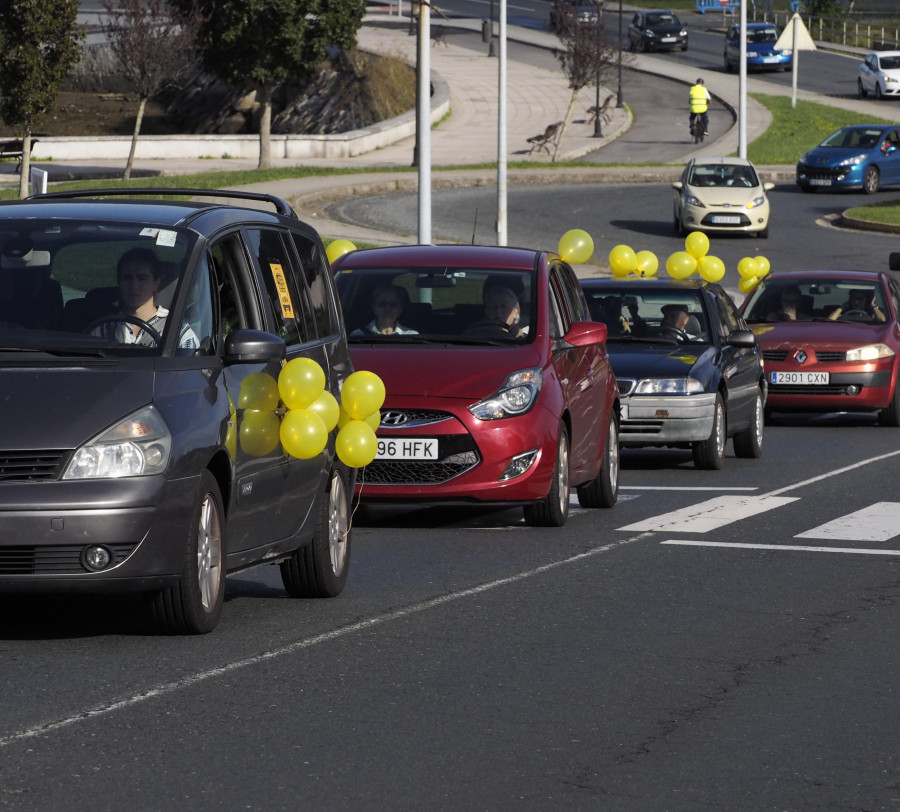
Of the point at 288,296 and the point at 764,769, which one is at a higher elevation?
the point at 288,296

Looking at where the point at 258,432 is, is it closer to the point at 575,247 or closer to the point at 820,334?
the point at 575,247

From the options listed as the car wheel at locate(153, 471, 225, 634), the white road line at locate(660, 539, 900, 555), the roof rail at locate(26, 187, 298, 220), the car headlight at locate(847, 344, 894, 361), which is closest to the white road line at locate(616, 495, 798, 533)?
the white road line at locate(660, 539, 900, 555)

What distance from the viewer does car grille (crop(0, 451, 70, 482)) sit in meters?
7.49

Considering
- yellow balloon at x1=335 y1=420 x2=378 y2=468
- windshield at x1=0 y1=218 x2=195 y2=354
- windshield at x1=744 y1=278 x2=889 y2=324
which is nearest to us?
windshield at x1=0 y1=218 x2=195 y2=354

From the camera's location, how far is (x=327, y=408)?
9031mm

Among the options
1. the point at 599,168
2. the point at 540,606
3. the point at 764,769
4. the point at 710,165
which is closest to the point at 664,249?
the point at 710,165

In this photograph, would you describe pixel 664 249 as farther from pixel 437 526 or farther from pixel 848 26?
pixel 848 26

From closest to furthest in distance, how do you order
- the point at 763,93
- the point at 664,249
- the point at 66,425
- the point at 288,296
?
1. the point at 66,425
2. the point at 288,296
3. the point at 664,249
4. the point at 763,93

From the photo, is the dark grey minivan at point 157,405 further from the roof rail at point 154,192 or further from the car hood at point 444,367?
the car hood at point 444,367

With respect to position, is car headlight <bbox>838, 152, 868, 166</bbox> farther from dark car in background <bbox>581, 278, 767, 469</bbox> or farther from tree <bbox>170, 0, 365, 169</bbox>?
dark car in background <bbox>581, 278, 767, 469</bbox>

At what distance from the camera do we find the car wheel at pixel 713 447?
17.0m

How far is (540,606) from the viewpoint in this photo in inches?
368

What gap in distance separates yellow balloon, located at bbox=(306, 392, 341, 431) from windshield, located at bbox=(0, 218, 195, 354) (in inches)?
36.8

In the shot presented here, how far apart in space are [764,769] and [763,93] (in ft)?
218
